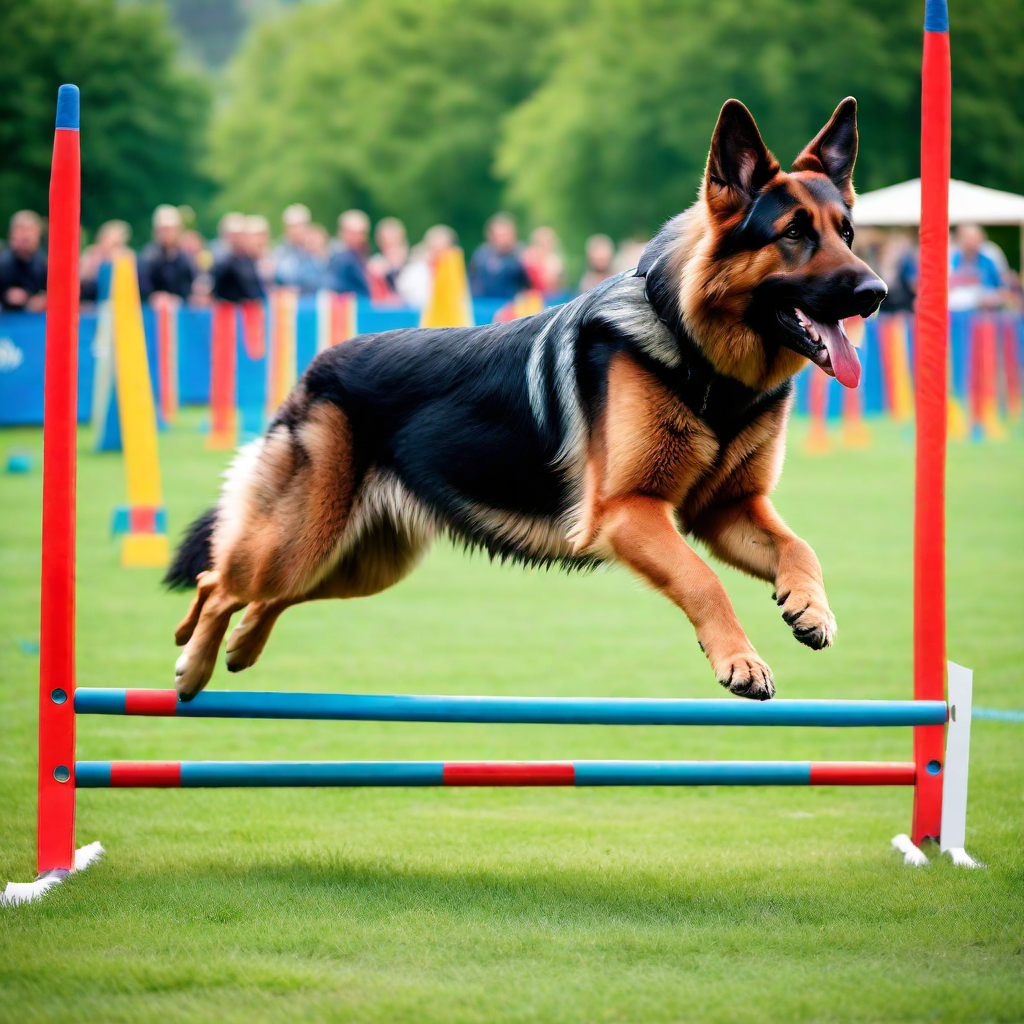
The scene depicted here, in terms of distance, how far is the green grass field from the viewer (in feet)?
10.6

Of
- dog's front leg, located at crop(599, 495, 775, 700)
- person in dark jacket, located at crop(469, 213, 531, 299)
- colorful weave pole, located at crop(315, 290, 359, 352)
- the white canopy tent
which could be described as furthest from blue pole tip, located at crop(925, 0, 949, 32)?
person in dark jacket, located at crop(469, 213, 531, 299)

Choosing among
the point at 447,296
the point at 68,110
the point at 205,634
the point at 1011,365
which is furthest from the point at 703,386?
the point at 1011,365

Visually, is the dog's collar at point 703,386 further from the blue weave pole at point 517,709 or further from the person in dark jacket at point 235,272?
the person in dark jacket at point 235,272

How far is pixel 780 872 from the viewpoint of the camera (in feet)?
14.0

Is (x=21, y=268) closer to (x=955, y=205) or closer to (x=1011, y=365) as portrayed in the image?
(x=955, y=205)

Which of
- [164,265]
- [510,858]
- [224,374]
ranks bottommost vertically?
[510,858]

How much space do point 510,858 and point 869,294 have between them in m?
2.08

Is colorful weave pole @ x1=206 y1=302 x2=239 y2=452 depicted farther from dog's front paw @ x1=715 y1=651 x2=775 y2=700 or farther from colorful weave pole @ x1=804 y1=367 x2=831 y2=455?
dog's front paw @ x1=715 y1=651 x2=775 y2=700

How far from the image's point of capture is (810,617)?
12.3 ft

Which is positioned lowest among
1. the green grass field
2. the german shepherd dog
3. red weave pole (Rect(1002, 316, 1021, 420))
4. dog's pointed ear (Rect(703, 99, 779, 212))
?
the green grass field

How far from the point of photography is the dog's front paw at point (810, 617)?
3.75m

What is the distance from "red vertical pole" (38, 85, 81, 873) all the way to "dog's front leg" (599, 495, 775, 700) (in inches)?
61.4

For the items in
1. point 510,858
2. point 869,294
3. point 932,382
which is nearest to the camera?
point 869,294

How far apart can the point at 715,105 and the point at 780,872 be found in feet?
125
